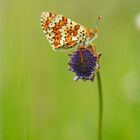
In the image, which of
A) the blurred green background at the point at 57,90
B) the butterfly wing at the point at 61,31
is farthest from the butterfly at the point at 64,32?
the blurred green background at the point at 57,90

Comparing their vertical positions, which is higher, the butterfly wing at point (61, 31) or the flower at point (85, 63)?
the butterfly wing at point (61, 31)

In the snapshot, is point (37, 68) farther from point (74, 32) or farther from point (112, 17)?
point (74, 32)

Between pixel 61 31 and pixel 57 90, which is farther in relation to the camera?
pixel 57 90

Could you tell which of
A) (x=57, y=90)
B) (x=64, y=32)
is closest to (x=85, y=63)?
(x=64, y=32)

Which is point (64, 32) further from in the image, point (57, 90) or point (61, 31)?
point (57, 90)

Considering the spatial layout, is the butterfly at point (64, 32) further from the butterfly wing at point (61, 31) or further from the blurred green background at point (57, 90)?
the blurred green background at point (57, 90)

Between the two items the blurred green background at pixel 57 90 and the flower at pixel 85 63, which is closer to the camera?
the flower at pixel 85 63

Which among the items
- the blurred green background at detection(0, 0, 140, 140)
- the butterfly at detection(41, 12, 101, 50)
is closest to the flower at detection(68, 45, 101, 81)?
the butterfly at detection(41, 12, 101, 50)

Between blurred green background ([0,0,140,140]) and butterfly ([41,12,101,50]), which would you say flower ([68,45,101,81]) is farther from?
blurred green background ([0,0,140,140])
